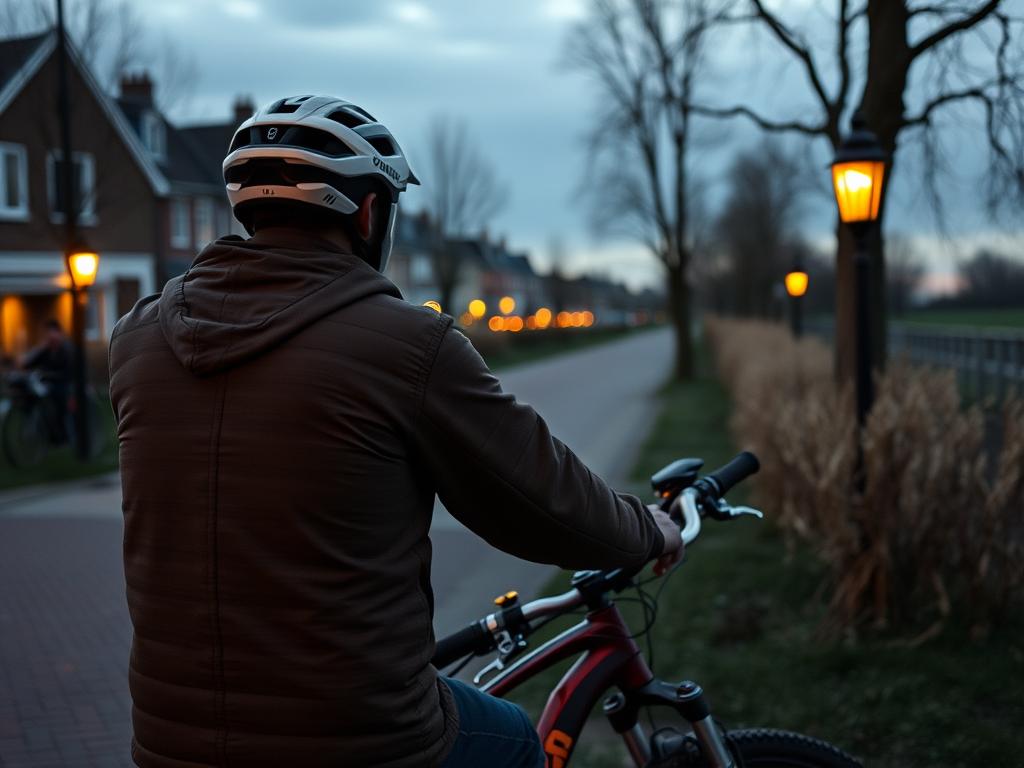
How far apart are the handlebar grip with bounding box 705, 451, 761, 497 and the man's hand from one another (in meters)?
0.30

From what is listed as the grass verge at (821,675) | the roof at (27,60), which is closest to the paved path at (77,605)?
the grass verge at (821,675)

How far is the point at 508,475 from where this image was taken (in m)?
1.71

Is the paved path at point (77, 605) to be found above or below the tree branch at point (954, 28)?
below

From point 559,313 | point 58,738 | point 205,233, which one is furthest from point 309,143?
point 559,313

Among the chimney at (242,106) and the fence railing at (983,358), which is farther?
the chimney at (242,106)

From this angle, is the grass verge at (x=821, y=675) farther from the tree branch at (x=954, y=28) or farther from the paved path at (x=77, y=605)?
the tree branch at (x=954, y=28)

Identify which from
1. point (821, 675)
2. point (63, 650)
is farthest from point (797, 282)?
point (63, 650)

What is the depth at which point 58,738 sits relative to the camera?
460 centimetres

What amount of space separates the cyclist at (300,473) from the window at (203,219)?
35.7 m

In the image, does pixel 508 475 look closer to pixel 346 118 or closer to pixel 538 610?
pixel 346 118

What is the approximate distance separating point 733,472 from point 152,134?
3525 cm

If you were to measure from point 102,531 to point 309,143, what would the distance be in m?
8.70

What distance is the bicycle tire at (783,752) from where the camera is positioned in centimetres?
257

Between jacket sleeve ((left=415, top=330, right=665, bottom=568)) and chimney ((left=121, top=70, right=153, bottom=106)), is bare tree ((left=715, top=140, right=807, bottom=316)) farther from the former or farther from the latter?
jacket sleeve ((left=415, top=330, right=665, bottom=568))
